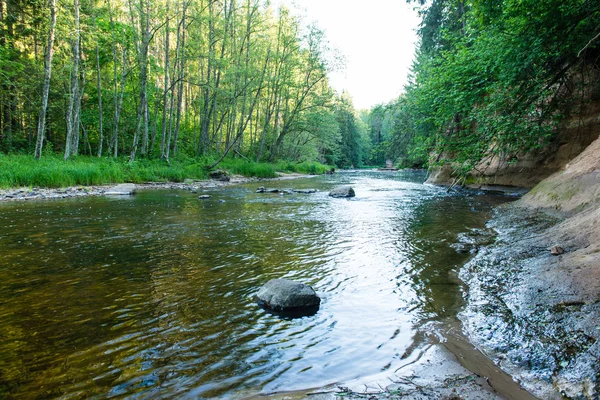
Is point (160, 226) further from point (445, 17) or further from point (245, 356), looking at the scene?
point (445, 17)

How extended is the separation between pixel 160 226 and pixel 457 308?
22.8 feet

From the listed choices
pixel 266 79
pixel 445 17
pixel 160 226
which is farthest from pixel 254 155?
pixel 160 226

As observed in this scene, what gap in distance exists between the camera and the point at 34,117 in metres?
25.8

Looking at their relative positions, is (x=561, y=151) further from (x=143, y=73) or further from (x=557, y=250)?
(x=143, y=73)

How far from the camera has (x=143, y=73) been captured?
21.2 meters

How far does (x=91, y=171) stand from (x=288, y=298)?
16.9 meters

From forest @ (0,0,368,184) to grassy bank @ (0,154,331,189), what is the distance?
0.69 meters

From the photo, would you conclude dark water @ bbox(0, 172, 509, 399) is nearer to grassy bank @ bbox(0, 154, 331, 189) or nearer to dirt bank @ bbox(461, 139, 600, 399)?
dirt bank @ bbox(461, 139, 600, 399)

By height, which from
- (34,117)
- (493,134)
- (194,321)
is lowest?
(194,321)

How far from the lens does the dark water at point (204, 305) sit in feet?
8.48

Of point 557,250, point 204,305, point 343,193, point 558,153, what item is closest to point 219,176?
point 343,193

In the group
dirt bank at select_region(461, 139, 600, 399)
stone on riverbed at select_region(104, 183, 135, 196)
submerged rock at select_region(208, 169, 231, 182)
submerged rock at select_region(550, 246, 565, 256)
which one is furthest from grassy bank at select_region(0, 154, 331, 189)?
submerged rock at select_region(550, 246, 565, 256)

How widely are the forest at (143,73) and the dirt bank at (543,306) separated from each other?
18.6 metres

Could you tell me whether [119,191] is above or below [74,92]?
below
